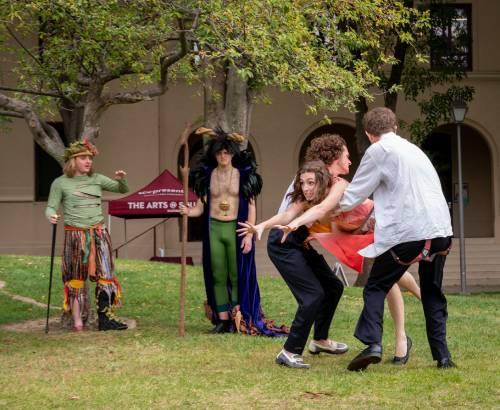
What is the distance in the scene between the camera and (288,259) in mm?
7477

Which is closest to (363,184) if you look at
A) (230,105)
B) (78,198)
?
(78,198)

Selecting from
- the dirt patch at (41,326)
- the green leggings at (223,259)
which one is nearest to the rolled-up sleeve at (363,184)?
the green leggings at (223,259)

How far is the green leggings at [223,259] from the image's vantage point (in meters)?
9.58

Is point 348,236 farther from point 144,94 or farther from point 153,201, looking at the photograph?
point 153,201

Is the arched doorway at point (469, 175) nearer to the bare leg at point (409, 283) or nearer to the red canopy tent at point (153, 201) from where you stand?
the red canopy tent at point (153, 201)

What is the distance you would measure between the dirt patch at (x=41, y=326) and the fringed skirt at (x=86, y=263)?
310mm

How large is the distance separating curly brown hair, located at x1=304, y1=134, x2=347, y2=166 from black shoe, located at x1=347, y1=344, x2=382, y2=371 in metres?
1.53

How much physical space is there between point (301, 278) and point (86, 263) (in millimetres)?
3309

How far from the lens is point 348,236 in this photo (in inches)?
291

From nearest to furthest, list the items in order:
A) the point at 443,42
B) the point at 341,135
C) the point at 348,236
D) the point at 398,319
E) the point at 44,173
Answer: the point at 348,236
the point at 398,319
the point at 443,42
the point at 44,173
the point at 341,135

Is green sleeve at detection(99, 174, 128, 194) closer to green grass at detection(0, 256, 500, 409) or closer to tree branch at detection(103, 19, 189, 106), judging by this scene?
tree branch at detection(103, 19, 189, 106)

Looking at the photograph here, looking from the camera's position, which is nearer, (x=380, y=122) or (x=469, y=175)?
(x=380, y=122)

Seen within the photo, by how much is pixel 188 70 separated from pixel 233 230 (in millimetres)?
3655

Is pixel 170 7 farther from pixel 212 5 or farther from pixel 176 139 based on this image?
pixel 176 139
